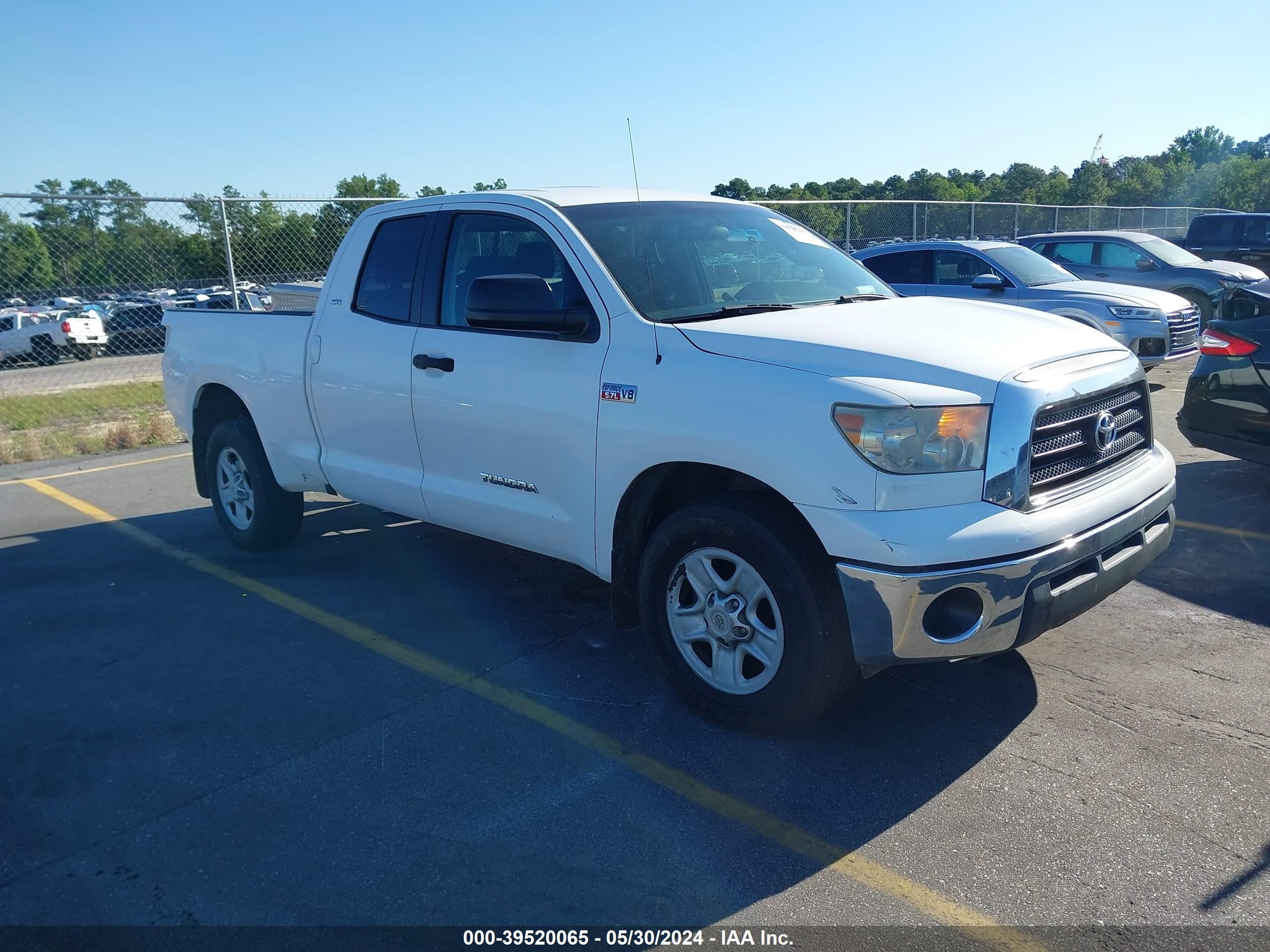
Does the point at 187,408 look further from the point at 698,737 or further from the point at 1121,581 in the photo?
the point at 1121,581

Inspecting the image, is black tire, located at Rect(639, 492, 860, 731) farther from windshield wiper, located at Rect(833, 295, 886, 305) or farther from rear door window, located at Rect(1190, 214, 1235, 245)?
rear door window, located at Rect(1190, 214, 1235, 245)

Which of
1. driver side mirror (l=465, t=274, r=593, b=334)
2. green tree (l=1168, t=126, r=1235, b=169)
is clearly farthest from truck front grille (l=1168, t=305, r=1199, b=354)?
green tree (l=1168, t=126, r=1235, b=169)

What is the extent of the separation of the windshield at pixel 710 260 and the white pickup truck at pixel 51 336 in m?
13.6

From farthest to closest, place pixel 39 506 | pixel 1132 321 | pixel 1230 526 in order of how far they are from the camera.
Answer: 1. pixel 1132 321
2. pixel 39 506
3. pixel 1230 526

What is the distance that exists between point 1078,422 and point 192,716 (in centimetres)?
370

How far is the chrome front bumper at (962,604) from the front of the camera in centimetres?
316

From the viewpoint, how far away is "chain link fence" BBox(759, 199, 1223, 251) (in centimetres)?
1786

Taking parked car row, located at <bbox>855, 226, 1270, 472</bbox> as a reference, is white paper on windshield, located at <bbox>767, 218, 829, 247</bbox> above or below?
above

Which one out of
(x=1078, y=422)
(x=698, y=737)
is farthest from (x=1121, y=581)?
(x=698, y=737)

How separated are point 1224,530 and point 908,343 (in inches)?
142

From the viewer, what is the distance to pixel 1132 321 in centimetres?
1109

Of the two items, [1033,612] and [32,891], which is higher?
[1033,612]

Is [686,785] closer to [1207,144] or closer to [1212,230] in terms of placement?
[1212,230]

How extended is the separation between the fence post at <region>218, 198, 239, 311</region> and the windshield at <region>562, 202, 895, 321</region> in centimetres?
857
